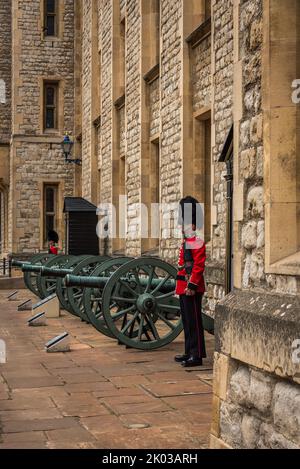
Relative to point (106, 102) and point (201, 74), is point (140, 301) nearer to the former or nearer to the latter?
point (201, 74)

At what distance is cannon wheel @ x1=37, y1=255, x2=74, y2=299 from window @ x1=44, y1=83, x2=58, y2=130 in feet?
35.8

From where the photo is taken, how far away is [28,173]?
969 inches

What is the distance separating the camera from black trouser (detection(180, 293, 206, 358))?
7.38m

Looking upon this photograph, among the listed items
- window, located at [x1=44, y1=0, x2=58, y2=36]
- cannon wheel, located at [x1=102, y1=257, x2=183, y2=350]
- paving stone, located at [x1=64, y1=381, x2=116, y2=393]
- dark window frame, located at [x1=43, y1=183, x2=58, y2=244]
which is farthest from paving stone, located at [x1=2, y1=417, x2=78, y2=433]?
window, located at [x1=44, y1=0, x2=58, y2=36]

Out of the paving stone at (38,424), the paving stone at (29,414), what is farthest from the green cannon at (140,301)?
the paving stone at (38,424)

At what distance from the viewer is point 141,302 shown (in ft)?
27.2

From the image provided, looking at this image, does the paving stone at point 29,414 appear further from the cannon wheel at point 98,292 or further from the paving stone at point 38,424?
the cannon wheel at point 98,292

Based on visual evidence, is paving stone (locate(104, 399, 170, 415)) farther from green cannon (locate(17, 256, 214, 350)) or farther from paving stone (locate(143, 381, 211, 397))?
green cannon (locate(17, 256, 214, 350))

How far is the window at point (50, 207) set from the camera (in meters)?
24.6

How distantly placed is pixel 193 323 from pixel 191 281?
1.45ft

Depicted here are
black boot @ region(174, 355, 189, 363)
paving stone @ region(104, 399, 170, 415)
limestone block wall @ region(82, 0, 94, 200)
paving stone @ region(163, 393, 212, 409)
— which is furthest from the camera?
limestone block wall @ region(82, 0, 94, 200)

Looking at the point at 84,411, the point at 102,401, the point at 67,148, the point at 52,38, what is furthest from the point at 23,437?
the point at 52,38
